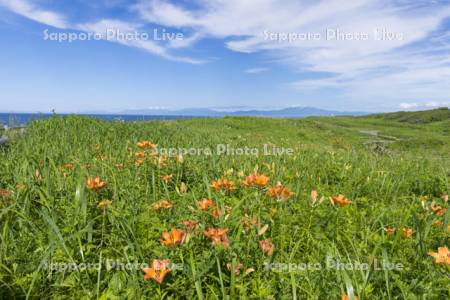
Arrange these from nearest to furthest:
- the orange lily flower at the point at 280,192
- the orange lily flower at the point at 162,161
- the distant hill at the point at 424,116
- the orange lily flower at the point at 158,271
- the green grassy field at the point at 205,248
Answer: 1. the orange lily flower at the point at 158,271
2. the green grassy field at the point at 205,248
3. the orange lily flower at the point at 280,192
4. the orange lily flower at the point at 162,161
5. the distant hill at the point at 424,116

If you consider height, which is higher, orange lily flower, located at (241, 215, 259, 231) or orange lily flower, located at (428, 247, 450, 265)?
orange lily flower, located at (241, 215, 259, 231)

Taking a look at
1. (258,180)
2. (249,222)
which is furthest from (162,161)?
(249,222)

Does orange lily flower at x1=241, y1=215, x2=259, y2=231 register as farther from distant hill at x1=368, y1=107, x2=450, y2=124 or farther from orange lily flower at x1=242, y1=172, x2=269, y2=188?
distant hill at x1=368, y1=107, x2=450, y2=124

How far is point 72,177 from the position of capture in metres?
3.68

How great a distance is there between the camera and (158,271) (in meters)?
1.91

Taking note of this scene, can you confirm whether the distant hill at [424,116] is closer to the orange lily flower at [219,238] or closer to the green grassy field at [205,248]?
the green grassy field at [205,248]

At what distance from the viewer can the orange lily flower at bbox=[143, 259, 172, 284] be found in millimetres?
1857

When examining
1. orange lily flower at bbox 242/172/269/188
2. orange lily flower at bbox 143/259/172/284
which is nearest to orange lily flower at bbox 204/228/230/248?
orange lily flower at bbox 143/259/172/284

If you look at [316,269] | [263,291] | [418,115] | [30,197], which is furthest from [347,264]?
[418,115]

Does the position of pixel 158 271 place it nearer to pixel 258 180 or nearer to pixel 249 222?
pixel 249 222

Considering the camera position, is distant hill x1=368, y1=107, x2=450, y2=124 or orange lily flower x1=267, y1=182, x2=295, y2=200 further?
distant hill x1=368, y1=107, x2=450, y2=124

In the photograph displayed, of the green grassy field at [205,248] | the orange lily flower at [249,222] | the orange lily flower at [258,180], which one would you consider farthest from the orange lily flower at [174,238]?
the orange lily flower at [258,180]

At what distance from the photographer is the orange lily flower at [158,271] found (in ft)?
6.09

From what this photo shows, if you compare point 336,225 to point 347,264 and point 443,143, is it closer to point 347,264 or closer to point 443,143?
point 347,264
